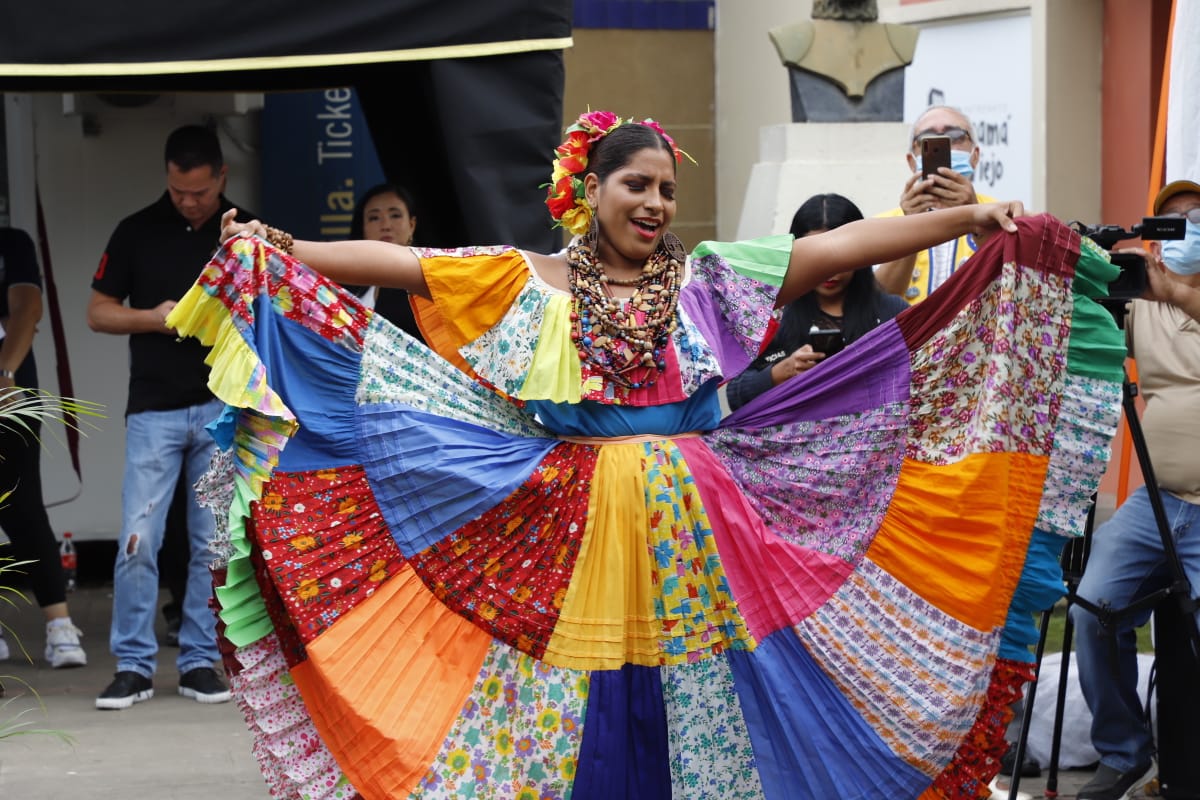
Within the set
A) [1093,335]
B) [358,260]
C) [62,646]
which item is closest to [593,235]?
[358,260]

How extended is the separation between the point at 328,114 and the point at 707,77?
820cm

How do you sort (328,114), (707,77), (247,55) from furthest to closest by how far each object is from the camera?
(707,77) → (328,114) → (247,55)

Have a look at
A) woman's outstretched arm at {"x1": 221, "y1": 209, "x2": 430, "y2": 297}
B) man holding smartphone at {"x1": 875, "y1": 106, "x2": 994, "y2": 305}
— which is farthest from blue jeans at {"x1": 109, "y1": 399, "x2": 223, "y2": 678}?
man holding smartphone at {"x1": 875, "y1": 106, "x2": 994, "y2": 305}

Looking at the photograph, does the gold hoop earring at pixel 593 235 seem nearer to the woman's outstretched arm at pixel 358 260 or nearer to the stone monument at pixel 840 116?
the woman's outstretched arm at pixel 358 260

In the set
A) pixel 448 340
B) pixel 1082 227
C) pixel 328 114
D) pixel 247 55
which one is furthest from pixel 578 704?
pixel 328 114

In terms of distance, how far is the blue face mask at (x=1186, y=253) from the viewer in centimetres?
547

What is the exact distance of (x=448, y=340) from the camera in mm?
5012

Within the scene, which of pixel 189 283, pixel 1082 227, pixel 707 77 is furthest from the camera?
pixel 707 77

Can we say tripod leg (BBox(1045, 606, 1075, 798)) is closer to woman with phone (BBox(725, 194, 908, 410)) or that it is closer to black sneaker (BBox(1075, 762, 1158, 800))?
black sneaker (BBox(1075, 762, 1158, 800))

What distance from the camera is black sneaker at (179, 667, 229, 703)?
23.1 ft

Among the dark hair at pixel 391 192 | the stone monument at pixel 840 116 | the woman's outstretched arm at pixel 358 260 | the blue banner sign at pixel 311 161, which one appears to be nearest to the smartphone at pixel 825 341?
the woman's outstretched arm at pixel 358 260

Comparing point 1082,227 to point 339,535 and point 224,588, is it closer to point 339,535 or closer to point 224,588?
point 339,535

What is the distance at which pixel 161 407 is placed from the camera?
7.10 m

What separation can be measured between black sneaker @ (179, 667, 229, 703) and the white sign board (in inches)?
286
